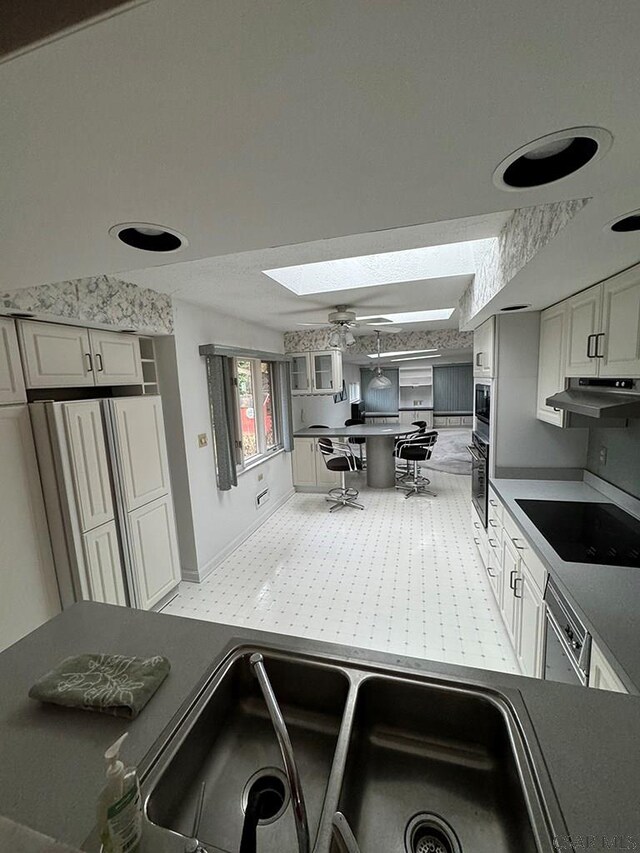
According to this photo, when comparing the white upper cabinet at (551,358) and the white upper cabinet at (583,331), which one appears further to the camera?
the white upper cabinet at (551,358)

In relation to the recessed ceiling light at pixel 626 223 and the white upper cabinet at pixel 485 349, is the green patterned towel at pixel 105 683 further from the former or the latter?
the white upper cabinet at pixel 485 349

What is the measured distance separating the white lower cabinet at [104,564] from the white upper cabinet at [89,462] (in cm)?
7

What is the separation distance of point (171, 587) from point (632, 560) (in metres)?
3.00

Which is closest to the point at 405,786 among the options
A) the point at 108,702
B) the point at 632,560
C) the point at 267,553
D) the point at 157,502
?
the point at 108,702

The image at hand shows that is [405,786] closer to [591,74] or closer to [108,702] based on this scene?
[108,702]

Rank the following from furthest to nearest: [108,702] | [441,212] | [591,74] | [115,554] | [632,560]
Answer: [115,554] < [632,560] < [441,212] < [108,702] < [591,74]

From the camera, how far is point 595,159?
2.39 feet

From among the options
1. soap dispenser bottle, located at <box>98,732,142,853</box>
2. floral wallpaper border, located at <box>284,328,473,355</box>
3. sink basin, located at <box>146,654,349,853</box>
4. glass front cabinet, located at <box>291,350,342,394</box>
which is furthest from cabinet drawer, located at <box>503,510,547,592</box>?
floral wallpaper border, located at <box>284,328,473,355</box>

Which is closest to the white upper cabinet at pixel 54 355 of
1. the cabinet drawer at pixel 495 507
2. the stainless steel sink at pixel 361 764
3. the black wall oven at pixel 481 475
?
the stainless steel sink at pixel 361 764

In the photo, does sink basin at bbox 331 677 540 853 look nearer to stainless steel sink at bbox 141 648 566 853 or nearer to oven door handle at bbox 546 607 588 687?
stainless steel sink at bbox 141 648 566 853

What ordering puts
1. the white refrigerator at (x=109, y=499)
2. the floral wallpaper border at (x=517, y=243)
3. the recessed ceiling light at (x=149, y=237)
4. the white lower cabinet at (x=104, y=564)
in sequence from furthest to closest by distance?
the white lower cabinet at (x=104, y=564), the white refrigerator at (x=109, y=499), the floral wallpaper border at (x=517, y=243), the recessed ceiling light at (x=149, y=237)

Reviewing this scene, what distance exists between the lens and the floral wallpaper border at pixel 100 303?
174cm

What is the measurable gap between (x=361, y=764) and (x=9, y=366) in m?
2.26

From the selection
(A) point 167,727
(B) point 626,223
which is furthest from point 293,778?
(B) point 626,223
